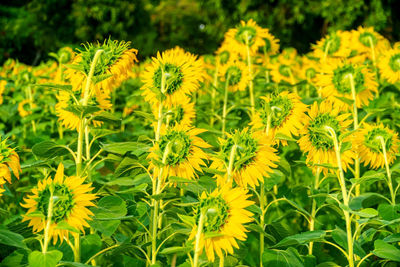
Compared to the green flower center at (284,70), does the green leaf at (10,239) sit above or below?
below

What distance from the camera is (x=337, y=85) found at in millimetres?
2469

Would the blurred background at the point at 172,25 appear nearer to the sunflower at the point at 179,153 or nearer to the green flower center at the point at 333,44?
the green flower center at the point at 333,44

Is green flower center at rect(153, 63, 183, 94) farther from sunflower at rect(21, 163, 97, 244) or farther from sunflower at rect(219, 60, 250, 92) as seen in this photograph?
sunflower at rect(219, 60, 250, 92)

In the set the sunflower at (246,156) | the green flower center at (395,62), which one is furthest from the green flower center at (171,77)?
the green flower center at (395,62)

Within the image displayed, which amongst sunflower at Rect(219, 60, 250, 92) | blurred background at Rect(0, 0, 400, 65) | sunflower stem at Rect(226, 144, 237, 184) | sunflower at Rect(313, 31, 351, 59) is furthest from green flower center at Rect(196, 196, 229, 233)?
blurred background at Rect(0, 0, 400, 65)

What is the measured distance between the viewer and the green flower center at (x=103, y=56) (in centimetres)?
176

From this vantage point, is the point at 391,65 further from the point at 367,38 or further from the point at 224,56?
the point at 224,56

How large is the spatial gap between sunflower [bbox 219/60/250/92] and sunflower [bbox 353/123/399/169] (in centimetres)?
119

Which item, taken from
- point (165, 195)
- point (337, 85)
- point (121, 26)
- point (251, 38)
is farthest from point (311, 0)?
point (165, 195)

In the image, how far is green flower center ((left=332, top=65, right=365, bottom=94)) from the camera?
7.97ft

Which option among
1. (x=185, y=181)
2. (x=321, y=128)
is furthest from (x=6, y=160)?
(x=321, y=128)

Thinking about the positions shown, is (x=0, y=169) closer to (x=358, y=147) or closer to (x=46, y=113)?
(x=358, y=147)

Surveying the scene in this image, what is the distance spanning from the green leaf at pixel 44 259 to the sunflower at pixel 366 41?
283 centimetres

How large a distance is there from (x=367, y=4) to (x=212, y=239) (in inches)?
389
